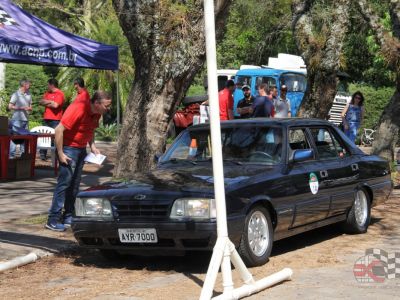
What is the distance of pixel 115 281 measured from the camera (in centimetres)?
718

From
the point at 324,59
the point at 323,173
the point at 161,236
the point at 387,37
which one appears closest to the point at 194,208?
the point at 161,236

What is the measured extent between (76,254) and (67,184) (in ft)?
3.61

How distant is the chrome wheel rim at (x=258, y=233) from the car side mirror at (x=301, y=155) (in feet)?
3.22

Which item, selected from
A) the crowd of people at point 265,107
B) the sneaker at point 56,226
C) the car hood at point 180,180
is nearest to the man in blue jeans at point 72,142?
the sneaker at point 56,226

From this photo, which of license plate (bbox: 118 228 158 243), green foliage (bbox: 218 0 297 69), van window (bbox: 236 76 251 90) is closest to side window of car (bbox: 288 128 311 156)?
license plate (bbox: 118 228 158 243)

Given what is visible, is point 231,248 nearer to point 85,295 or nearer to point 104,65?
point 85,295

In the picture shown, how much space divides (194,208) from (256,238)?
79 centimetres

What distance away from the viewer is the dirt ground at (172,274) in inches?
262

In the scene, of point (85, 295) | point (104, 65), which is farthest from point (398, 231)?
point (104, 65)

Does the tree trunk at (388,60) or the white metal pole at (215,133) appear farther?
the tree trunk at (388,60)

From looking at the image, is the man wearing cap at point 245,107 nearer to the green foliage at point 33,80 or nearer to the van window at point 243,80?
the van window at point 243,80

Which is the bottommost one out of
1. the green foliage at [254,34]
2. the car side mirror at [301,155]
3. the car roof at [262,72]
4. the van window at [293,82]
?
the car side mirror at [301,155]

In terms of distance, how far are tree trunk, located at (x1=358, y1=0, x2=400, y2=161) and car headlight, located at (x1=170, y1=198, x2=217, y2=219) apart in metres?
9.99

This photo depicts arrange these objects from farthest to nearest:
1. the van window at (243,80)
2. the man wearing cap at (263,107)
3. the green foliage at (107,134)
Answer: the green foliage at (107,134)
the van window at (243,80)
the man wearing cap at (263,107)
